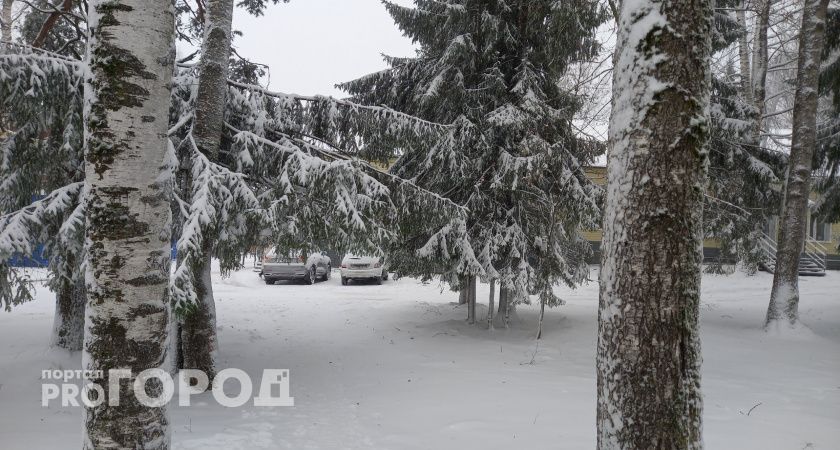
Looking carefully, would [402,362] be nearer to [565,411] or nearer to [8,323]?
[565,411]

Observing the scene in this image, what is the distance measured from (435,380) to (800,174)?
8.68 metres

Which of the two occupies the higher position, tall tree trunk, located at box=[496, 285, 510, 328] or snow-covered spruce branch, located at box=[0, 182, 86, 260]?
snow-covered spruce branch, located at box=[0, 182, 86, 260]

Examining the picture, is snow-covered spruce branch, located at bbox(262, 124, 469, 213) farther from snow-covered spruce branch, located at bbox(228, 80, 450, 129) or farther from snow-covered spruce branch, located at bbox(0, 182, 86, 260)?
snow-covered spruce branch, located at bbox(0, 182, 86, 260)

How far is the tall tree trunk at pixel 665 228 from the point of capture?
2.32 m

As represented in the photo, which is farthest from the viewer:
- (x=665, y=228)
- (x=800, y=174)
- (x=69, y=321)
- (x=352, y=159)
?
(x=800, y=174)

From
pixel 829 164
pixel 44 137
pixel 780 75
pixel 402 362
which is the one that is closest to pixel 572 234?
pixel 402 362

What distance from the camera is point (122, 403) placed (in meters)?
2.41

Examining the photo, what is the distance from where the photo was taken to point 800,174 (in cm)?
983

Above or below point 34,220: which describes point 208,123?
above

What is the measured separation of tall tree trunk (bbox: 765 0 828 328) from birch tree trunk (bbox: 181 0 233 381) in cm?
1041

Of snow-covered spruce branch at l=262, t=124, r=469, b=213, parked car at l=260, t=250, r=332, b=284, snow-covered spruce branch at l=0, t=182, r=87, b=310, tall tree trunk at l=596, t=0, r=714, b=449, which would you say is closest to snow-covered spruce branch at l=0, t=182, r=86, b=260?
snow-covered spruce branch at l=0, t=182, r=87, b=310

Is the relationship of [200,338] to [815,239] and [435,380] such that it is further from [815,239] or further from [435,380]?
[815,239]

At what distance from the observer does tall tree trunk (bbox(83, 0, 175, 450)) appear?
2.39 metres

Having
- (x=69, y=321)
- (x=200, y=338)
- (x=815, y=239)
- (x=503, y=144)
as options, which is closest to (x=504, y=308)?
(x=503, y=144)
